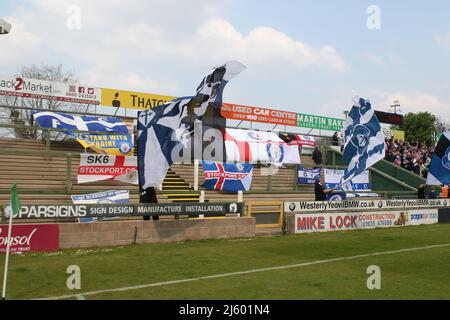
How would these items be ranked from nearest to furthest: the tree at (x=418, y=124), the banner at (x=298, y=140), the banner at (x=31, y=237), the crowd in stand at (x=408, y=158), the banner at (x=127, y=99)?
the banner at (x=31, y=237) → the banner at (x=127, y=99) → the banner at (x=298, y=140) → the crowd in stand at (x=408, y=158) → the tree at (x=418, y=124)

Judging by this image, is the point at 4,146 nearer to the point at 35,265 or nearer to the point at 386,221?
the point at 35,265

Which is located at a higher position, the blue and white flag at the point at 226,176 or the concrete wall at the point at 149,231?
the blue and white flag at the point at 226,176

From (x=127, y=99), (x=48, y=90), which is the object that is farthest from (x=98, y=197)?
(x=127, y=99)

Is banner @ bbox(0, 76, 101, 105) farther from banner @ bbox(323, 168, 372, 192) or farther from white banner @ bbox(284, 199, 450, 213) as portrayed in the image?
white banner @ bbox(284, 199, 450, 213)

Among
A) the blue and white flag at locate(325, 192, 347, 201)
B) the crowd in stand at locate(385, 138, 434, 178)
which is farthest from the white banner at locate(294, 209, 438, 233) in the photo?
the crowd in stand at locate(385, 138, 434, 178)

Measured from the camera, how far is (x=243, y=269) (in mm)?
9773

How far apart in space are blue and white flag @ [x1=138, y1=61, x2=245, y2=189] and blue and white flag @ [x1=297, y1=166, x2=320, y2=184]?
14.2 m

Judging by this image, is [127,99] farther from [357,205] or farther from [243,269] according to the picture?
[243,269]

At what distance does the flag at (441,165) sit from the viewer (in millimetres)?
20609

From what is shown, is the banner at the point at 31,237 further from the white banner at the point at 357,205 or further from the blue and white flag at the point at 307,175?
the blue and white flag at the point at 307,175

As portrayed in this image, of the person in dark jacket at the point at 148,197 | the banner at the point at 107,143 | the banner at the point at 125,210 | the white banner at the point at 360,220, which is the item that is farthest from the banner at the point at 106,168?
the white banner at the point at 360,220

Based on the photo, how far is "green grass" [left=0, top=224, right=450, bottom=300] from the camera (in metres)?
7.66

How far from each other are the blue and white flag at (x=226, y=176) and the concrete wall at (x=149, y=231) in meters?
7.80
